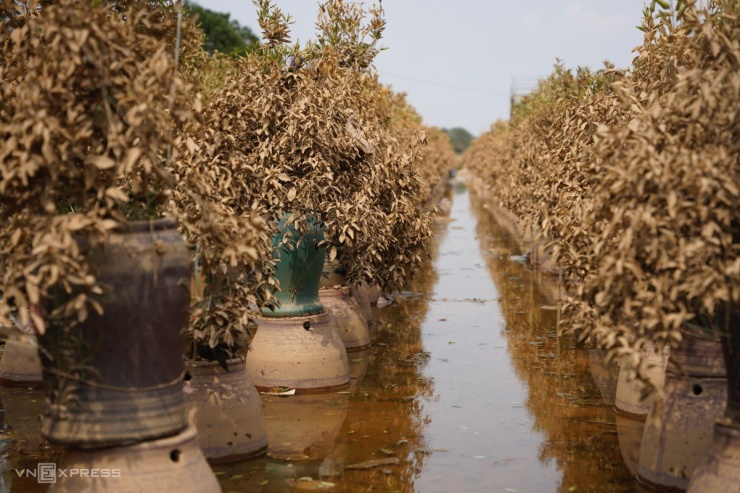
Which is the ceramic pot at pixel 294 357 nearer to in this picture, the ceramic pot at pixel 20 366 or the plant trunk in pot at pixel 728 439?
the ceramic pot at pixel 20 366

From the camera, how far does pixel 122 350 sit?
6.90 m

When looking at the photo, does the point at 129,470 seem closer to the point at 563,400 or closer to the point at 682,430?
the point at 682,430

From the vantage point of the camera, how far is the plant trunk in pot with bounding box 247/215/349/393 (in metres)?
13.1

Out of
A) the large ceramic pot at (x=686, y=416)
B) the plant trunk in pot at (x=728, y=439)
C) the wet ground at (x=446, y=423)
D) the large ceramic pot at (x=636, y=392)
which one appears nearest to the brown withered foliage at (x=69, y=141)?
the wet ground at (x=446, y=423)

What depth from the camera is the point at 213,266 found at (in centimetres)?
855

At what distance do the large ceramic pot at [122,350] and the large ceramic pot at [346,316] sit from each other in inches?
346

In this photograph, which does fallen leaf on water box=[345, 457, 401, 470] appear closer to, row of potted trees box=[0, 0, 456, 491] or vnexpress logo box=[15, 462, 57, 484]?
row of potted trees box=[0, 0, 456, 491]

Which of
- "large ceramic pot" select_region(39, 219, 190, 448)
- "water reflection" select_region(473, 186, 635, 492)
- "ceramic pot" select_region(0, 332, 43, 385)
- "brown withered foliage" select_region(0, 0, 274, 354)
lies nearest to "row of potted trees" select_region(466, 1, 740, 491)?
"water reflection" select_region(473, 186, 635, 492)

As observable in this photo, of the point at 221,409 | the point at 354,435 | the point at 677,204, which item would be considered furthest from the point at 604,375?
the point at 677,204

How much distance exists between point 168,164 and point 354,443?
13.2 feet

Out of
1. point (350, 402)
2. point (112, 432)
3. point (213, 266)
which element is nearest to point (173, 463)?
point (112, 432)

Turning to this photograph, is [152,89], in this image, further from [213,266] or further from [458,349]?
[458,349]

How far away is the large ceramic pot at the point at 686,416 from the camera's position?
861 centimetres

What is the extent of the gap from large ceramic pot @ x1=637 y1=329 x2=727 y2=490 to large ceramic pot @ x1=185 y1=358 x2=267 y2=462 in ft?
12.3
